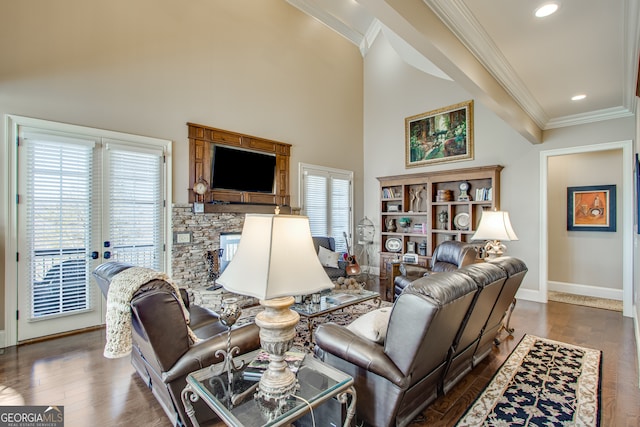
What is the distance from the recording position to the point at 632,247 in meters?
4.35

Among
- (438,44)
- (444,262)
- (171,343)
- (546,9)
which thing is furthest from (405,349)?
(444,262)

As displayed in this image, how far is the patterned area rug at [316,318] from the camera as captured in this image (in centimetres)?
325

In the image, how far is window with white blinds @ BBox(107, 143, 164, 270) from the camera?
4.00 metres

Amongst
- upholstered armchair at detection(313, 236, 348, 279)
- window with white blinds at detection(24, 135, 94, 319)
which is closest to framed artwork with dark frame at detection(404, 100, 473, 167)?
upholstered armchair at detection(313, 236, 348, 279)

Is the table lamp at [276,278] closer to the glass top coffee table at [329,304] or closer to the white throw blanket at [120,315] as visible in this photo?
the white throw blanket at [120,315]

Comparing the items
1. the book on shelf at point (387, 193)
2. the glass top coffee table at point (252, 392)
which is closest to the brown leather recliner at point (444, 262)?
the book on shelf at point (387, 193)

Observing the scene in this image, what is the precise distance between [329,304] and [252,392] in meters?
2.03

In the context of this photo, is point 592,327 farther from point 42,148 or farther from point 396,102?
point 42,148

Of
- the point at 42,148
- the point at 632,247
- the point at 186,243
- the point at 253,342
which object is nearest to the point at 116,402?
the point at 253,342

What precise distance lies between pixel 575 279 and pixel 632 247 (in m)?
1.42

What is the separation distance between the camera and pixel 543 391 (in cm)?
239

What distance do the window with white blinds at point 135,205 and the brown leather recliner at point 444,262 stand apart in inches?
139

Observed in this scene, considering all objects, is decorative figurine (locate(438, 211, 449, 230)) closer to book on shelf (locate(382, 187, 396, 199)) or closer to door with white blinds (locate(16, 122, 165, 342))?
book on shelf (locate(382, 187, 396, 199))

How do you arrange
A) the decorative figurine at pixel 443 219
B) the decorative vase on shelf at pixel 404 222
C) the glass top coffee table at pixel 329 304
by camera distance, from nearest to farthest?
1. the glass top coffee table at pixel 329 304
2. the decorative figurine at pixel 443 219
3. the decorative vase on shelf at pixel 404 222
